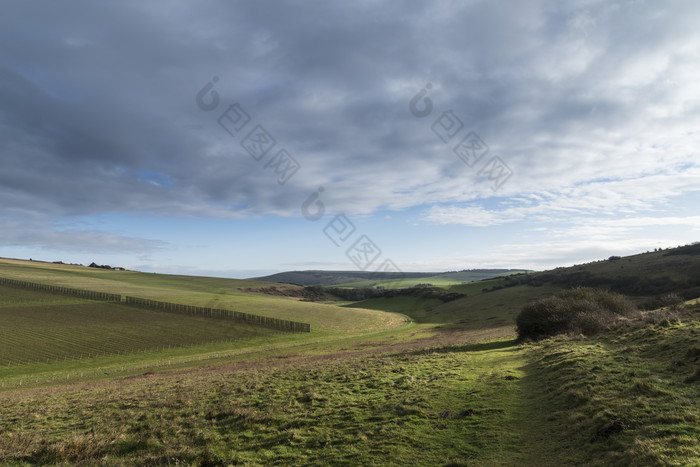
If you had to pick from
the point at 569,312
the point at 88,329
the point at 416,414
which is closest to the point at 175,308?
the point at 88,329

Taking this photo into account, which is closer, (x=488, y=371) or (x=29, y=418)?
(x=29, y=418)

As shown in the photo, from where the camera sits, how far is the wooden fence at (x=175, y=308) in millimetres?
78125

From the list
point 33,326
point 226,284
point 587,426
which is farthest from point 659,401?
point 226,284

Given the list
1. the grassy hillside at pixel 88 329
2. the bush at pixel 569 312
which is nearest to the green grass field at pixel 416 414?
the bush at pixel 569 312

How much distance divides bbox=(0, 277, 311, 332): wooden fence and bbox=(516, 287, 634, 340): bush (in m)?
48.8

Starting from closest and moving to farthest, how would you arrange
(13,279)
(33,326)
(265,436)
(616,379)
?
1. (265,436)
2. (616,379)
3. (33,326)
4. (13,279)

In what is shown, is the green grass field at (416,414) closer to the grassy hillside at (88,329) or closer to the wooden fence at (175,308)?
the grassy hillside at (88,329)

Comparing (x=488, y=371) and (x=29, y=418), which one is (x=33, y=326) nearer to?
(x=29, y=418)

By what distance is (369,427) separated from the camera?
520 inches

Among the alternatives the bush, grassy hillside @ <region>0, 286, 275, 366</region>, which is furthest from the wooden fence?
the bush

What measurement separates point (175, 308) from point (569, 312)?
291 ft

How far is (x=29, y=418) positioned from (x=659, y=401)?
2827 cm

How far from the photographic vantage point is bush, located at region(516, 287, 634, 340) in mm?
33031

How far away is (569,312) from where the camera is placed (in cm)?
3572
